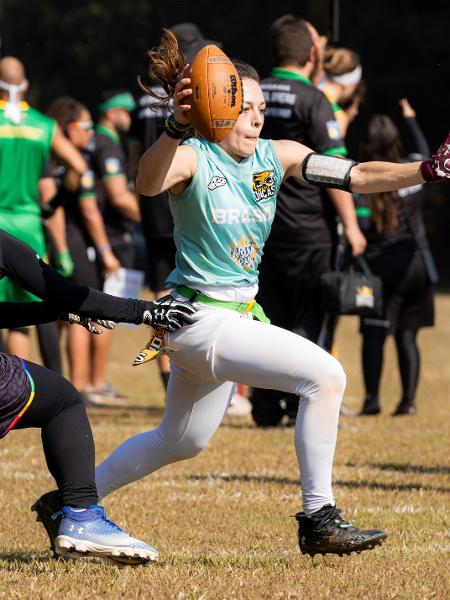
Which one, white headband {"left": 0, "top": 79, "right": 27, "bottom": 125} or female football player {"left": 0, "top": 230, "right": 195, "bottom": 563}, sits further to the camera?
white headband {"left": 0, "top": 79, "right": 27, "bottom": 125}

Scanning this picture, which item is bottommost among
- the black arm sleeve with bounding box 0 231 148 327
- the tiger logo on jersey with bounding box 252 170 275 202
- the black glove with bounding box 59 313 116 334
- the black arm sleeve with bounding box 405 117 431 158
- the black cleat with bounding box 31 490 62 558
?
the black cleat with bounding box 31 490 62 558

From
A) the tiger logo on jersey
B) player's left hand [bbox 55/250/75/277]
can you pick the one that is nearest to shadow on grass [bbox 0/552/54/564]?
the tiger logo on jersey

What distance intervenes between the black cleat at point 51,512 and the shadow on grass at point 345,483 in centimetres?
210

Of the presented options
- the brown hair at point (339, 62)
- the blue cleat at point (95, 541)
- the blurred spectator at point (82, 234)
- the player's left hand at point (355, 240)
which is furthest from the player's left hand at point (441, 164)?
the blurred spectator at point (82, 234)

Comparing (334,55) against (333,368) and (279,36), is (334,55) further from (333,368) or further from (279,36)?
(333,368)

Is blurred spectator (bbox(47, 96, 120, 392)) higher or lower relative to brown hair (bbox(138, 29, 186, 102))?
lower

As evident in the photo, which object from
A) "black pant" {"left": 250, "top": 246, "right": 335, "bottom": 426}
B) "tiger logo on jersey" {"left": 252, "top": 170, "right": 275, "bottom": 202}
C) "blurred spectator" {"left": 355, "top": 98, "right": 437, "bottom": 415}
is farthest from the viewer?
"blurred spectator" {"left": 355, "top": 98, "right": 437, "bottom": 415}

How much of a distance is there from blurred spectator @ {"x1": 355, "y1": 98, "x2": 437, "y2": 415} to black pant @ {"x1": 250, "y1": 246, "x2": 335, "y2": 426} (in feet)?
4.68

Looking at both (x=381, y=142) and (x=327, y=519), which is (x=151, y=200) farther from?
(x=327, y=519)

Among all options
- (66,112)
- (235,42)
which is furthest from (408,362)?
(235,42)

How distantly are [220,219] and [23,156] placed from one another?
12.1ft

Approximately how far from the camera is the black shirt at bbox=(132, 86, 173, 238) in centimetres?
902

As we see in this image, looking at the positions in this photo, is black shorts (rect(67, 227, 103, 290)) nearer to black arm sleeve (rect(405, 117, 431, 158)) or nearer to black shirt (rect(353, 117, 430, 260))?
black shirt (rect(353, 117, 430, 260))

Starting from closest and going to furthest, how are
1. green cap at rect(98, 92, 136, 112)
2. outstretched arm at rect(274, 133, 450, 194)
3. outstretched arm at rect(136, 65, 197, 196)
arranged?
outstretched arm at rect(136, 65, 197, 196)
outstretched arm at rect(274, 133, 450, 194)
green cap at rect(98, 92, 136, 112)
